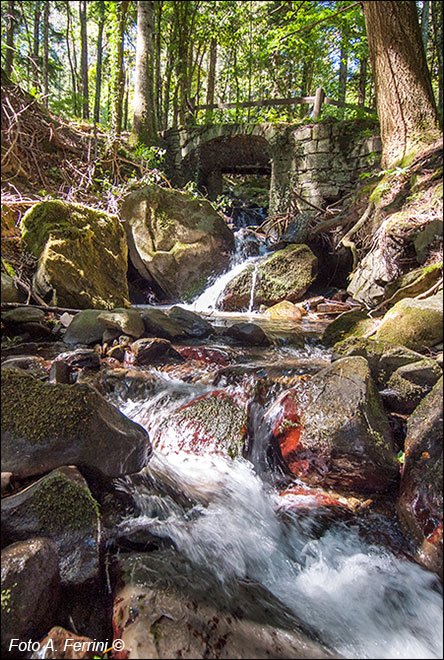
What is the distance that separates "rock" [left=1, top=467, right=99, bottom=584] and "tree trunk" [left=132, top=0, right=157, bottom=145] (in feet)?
38.6

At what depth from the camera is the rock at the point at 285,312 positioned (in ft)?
22.7

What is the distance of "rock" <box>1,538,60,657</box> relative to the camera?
1.36 metres

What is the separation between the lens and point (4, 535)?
61.8 inches

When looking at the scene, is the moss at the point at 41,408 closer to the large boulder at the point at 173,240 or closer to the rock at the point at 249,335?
the rock at the point at 249,335

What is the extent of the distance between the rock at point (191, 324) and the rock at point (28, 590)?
3912mm

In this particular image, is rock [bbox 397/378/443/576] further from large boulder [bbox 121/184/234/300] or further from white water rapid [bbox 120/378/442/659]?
large boulder [bbox 121/184/234/300]

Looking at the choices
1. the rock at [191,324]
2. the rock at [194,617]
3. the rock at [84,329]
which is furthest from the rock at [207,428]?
the rock at [191,324]

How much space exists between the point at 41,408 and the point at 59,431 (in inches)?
6.5

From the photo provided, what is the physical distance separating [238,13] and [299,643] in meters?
19.2

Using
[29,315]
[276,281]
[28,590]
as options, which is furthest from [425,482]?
[276,281]

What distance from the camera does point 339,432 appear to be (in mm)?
2459

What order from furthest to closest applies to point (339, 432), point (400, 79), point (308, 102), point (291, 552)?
point (308, 102)
point (400, 79)
point (339, 432)
point (291, 552)

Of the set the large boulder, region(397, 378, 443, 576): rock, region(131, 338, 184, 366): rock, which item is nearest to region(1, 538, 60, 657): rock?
region(397, 378, 443, 576): rock

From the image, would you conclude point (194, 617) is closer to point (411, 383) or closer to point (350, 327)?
point (411, 383)
